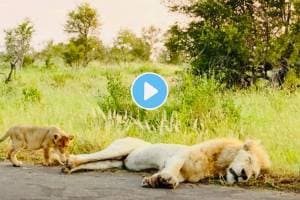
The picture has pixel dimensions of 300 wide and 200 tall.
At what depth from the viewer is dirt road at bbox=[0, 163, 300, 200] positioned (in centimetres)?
507

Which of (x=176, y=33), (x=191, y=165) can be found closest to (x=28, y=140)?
(x=191, y=165)

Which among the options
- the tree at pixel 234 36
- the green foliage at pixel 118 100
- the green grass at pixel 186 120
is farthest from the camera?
the tree at pixel 234 36

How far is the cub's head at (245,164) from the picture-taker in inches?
220

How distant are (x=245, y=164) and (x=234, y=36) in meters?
11.3

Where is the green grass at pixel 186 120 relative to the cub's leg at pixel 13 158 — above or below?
above

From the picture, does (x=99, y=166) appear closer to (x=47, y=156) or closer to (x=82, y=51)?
(x=47, y=156)

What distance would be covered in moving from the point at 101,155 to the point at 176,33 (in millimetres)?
12047

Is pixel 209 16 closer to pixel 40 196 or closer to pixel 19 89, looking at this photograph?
pixel 19 89

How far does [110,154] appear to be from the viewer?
6.58 m

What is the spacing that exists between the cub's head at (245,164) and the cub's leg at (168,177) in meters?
0.38

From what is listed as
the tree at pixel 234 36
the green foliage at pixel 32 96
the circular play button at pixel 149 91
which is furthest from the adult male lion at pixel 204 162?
the tree at pixel 234 36

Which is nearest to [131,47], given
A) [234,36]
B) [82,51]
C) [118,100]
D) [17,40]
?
[82,51]

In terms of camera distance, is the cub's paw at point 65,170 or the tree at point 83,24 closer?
the cub's paw at point 65,170

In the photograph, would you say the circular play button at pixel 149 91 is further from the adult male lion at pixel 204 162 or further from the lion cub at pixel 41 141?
the adult male lion at pixel 204 162
